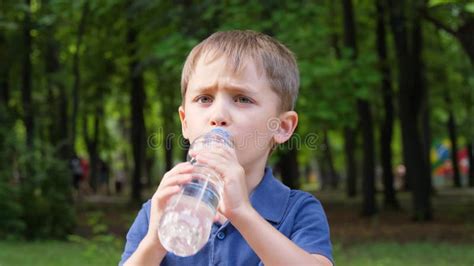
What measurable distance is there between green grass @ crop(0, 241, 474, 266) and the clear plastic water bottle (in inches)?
265

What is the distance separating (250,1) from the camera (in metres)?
10.9

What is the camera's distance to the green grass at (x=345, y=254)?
892cm

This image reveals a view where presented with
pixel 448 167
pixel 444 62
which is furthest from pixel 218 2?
pixel 448 167

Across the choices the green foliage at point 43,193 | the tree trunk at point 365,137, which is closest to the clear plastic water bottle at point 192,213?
the green foliage at point 43,193

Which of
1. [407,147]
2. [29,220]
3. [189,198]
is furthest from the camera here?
[407,147]

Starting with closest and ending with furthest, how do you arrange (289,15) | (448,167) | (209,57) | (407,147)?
(209,57), (289,15), (407,147), (448,167)

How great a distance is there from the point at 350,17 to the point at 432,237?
6.07 metres

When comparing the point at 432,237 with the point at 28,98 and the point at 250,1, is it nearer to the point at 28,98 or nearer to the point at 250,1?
the point at 250,1

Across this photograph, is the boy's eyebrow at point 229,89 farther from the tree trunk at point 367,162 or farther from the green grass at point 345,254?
the tree trunk at point 367,162

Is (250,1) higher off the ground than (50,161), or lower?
higher

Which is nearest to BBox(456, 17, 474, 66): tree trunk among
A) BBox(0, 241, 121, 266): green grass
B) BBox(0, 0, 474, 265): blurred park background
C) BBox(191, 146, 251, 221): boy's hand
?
BBox(0, 0, 474, 265): blurred park background

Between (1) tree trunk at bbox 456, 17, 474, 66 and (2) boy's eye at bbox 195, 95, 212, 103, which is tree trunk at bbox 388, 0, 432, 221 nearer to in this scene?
(1) tree trunk at bbox 456, 17, 474, 66

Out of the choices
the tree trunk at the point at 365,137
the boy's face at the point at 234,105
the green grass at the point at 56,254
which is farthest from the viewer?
the tree trunk at the point at 365,137

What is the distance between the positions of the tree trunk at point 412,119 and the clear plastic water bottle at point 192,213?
14.1 meters
